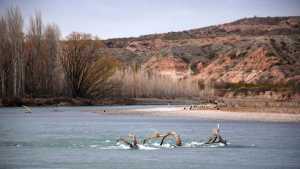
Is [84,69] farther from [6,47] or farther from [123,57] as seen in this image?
[123,57]

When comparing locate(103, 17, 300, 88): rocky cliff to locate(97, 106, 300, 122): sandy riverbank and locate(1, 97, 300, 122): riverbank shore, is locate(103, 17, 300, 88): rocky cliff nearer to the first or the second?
locate(1, 97, 300, 122): riverbank shore

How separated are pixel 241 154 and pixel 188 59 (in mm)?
129067

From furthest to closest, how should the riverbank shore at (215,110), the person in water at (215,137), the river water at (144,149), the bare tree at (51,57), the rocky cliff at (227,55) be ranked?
the rocky cliff at (227,55), the bare tree at (51,57), the riverbank shore at (215,110), the person in water at (215,137), the river water at (144,149)

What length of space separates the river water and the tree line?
31.7m

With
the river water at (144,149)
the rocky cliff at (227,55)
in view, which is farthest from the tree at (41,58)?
the rocky cliff at (227,55)

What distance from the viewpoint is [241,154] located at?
23672 millimetres

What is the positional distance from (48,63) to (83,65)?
5614 mm

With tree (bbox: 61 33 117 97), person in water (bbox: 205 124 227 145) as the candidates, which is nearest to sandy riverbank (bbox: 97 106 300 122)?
person in water (bbox: 205 124 227 145)

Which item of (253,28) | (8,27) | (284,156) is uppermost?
(253,28)

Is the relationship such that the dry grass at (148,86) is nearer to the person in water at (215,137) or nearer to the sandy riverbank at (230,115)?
the sandy riverbank at (230,115)

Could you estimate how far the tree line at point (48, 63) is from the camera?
67.2m

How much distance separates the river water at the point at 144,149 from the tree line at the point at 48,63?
104ft

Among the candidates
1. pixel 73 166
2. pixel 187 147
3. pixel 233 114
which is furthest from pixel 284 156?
pixel 233 114

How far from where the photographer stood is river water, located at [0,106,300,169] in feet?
69.8
